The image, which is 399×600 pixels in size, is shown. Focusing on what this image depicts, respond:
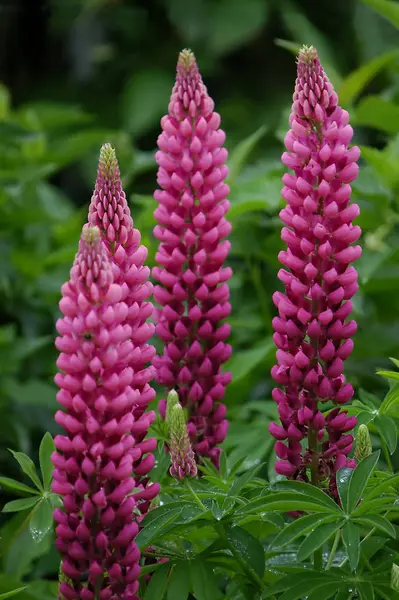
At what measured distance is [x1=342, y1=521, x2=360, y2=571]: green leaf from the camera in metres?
1.39

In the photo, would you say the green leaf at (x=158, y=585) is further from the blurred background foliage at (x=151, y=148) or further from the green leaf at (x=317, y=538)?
the blurred background foliage at (x=151, y=148)

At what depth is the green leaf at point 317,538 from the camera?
1421mm

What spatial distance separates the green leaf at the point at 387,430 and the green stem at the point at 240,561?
0.28m

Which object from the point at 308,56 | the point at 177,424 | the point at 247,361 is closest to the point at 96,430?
the point at 177,424

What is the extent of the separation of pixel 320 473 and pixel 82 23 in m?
5.25

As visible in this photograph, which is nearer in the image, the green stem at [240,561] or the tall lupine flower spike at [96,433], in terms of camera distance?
the tall lupine flower spike at [96,433]

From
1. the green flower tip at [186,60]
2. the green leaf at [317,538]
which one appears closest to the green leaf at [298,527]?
the green leaf at [317,538]

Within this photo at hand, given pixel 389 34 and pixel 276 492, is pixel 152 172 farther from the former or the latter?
pixel 276 492

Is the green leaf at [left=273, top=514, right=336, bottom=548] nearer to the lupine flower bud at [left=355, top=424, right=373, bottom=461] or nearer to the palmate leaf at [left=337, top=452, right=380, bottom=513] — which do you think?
the palmate leaf at [left=337, top=452, right=380, bottom=513]

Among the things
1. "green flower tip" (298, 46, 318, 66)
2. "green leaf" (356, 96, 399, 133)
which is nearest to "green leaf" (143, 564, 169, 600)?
"green flower tip" (298, 46, 318, 66)

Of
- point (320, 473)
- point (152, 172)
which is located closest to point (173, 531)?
point (320, 473)

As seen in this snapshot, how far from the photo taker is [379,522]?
145 centimetres

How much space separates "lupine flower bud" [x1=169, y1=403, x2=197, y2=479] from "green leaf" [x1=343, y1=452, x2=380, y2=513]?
0.25 metres

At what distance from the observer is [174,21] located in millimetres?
5695
